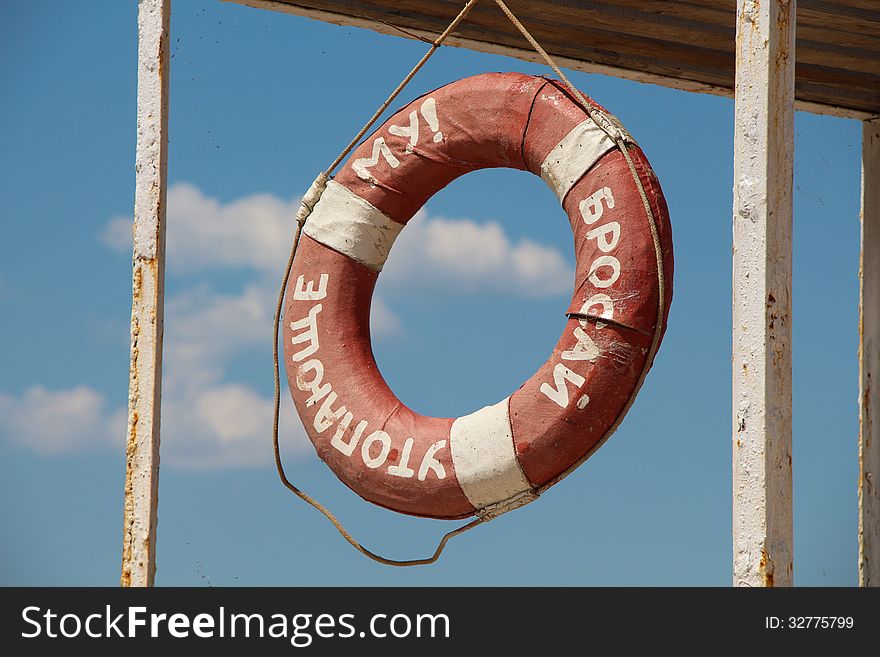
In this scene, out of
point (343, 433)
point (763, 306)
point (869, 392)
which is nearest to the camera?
point (763, 306)

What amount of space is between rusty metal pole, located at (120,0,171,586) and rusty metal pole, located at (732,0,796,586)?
141cm

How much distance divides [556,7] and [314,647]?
84.9 inches

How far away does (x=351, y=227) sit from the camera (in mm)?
3541

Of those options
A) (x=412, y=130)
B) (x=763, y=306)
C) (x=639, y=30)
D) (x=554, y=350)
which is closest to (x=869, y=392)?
(x=639, y=30)

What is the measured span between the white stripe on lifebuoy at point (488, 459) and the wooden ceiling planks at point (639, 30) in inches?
56.8

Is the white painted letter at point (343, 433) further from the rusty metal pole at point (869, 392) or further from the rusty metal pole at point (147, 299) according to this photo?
the rusty metal pole at point (869, 392)

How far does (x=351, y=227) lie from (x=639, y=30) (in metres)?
1.28

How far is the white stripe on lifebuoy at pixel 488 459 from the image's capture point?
3152 mm

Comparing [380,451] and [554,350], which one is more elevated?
[554,350]

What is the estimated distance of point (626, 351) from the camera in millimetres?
3027

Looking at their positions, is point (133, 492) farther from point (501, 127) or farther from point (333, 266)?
point (501, 127)

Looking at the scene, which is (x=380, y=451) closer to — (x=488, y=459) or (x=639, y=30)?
(x=488, y=459)

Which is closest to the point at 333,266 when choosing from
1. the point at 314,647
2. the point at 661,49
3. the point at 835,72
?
the point at 314,647

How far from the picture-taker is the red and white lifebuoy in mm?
3051
